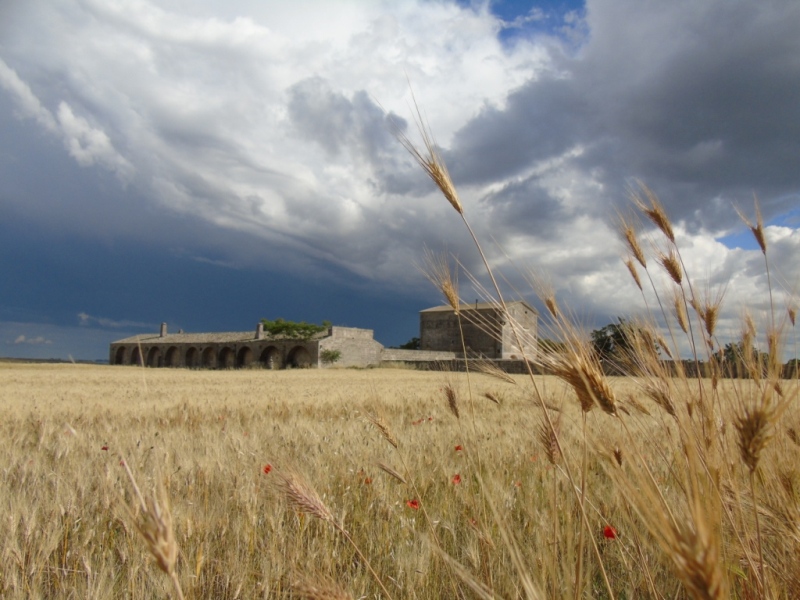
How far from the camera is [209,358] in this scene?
182 ft

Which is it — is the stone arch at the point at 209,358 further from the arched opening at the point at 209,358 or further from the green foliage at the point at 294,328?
the green foliage at the point at 294,328

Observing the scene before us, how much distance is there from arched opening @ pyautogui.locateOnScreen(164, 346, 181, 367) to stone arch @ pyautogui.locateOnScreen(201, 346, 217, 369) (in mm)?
5517

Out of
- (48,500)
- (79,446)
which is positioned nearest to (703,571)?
(48,500)

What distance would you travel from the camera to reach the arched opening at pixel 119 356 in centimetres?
6982

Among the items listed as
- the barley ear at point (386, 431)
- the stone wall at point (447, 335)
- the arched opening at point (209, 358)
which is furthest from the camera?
the arched opening at point (209, 358)

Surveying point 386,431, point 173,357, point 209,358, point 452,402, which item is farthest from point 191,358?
point 386,431

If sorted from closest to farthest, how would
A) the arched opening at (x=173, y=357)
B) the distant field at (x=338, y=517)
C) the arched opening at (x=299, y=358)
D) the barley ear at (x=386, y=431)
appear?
the distant field at (x=338, y=517) → the barley ear at (x=386, y=431) → the arched opening at (x=299, y=358) → the arched opening at (x=173, y=357)

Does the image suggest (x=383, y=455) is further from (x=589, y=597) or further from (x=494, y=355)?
(x=494, y=355)

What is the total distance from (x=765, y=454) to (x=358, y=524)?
1613 mm

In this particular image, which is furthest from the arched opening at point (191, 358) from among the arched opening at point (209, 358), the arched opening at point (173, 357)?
the arched opening at point (209, 358)

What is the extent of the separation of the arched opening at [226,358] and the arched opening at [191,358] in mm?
3736

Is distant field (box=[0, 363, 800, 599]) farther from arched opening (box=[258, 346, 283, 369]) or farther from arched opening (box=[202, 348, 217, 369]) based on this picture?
arched opening (box=[202, 348, 217, 369])

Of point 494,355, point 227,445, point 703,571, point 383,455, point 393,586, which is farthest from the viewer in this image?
point 494,355

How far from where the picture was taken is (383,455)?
3096 millimetres
